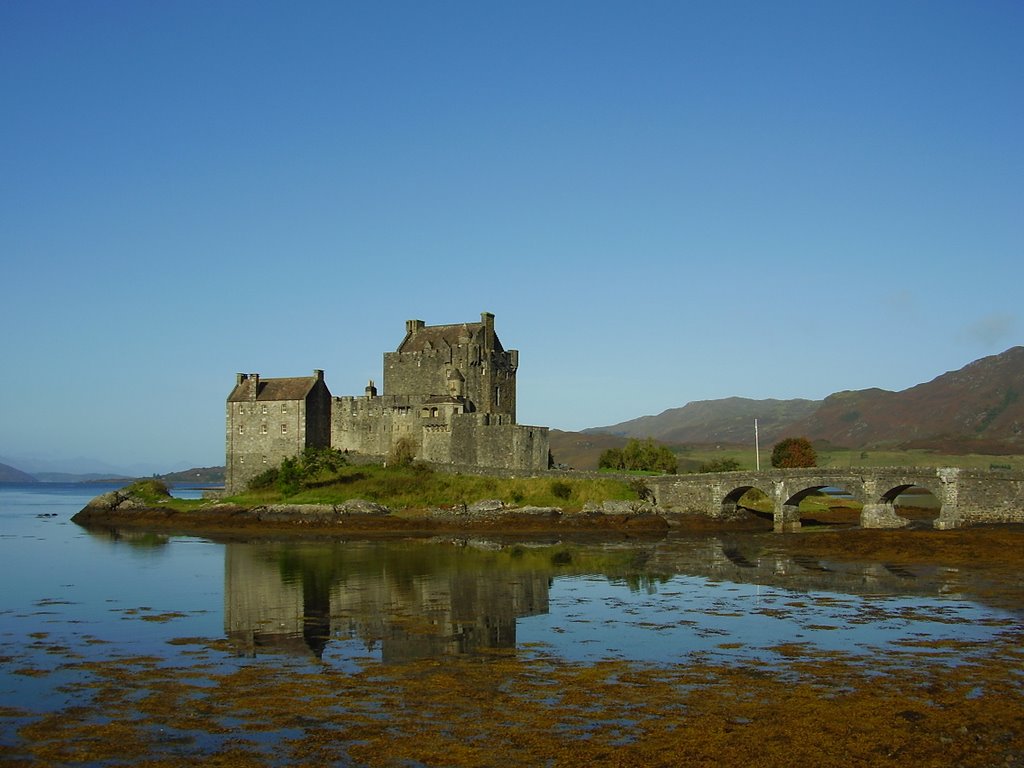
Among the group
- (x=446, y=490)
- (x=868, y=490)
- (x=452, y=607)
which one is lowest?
(x=452, y=607)

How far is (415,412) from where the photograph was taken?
6462 centimetres

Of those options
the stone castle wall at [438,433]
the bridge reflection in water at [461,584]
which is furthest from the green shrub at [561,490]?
the bridge reflection in water at [461,584]

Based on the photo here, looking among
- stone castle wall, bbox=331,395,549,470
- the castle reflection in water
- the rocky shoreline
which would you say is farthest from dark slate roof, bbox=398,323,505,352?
the castle reflection in water

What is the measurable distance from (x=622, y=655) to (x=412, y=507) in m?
37.1

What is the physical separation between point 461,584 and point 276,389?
38.1m

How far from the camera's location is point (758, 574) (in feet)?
115

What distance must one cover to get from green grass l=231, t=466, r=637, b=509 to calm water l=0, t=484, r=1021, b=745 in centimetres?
1208

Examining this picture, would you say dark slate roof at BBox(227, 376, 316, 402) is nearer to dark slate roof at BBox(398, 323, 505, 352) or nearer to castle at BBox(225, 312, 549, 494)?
castle at BBox(225, 312, 549, 494)

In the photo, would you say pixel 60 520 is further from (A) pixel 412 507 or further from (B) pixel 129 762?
(B) pixel 129 762

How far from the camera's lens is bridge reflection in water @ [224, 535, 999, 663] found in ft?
76.0

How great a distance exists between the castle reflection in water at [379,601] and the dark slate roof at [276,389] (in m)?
23.7

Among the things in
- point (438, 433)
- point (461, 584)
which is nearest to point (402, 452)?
point (438, 433)

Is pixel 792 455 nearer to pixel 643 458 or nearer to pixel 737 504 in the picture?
pixel 643 458

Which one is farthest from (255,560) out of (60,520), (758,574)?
(60,520)
